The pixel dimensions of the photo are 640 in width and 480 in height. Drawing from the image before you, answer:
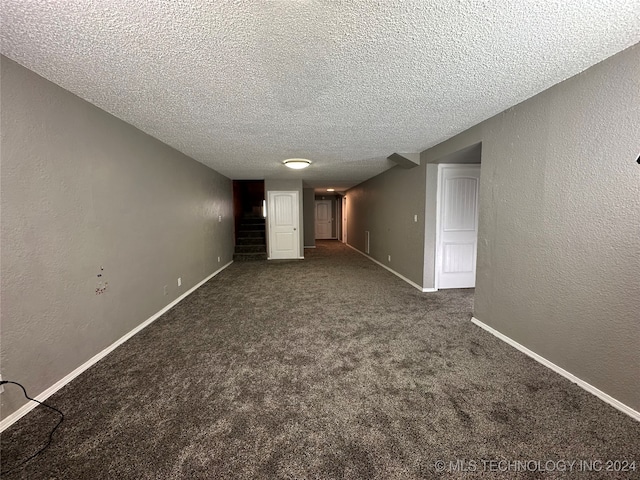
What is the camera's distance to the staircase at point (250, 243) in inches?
265

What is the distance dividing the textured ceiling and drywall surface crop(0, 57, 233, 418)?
26cm

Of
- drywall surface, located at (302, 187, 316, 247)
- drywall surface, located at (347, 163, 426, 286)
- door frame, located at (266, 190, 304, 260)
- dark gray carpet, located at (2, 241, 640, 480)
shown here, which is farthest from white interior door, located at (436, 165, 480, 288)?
drywall surface, located at (302, 187, 316, 247)

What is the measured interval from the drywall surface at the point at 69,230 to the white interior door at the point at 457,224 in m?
3.92

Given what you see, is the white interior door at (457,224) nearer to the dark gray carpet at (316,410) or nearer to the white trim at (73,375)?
the dark gray carpet at (316,410)

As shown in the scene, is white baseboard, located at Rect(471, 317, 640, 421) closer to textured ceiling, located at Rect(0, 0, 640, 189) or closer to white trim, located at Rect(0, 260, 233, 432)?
textured ceiling, located at Rect(0, 0, 640, 189)

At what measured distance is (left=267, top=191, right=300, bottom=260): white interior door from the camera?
6.77 m

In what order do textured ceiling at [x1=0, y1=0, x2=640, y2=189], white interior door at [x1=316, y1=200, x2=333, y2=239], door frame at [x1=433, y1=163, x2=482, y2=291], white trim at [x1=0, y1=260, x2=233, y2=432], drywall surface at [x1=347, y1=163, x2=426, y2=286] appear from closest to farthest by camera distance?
textured ceiling at [x1=0, y1=0, x2=640, y2=189] < white trim at [x1=0, y1=260, x2=233, y2=432] < door frame at [x1=433, y1=163, x2=482, y2=291] < drywall surface at [x1=347, y1=163, x2=426, y2=286] < white interior door at [x1=316, y1=200, x2=333, y2=239]

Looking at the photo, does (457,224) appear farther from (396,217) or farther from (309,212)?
(309,212)

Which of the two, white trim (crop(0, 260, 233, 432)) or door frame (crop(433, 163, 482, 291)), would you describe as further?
door frame (crop(433, 163, 482, 291))

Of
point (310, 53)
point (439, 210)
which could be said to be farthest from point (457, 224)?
point (310, 53)

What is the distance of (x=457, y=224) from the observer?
154 inches

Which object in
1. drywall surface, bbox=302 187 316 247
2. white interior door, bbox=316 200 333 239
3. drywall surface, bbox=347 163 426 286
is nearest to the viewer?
drywall surface, bbox=347 163 426 286

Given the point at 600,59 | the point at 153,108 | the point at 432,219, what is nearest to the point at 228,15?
the point at 153,108

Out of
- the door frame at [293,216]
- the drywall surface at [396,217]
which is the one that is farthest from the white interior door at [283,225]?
the drywall surface at [396,217]
